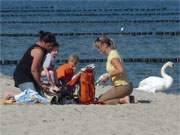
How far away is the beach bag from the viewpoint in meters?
12.7

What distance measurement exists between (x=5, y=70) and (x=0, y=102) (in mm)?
12040

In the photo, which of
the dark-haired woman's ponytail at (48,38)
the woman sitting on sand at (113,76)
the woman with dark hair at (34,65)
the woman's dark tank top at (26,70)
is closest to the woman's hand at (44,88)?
the woman with dark hair at (34,65)

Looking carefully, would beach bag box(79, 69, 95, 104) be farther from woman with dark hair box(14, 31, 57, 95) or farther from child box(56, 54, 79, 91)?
child box(56, 54, 79, 91)

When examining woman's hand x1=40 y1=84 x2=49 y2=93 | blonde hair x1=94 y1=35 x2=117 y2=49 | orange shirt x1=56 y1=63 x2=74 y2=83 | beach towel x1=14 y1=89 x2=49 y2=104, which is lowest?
beach towel x1=14 y1=89 x2=49 y2=104

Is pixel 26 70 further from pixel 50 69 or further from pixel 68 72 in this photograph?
pixel 68 72

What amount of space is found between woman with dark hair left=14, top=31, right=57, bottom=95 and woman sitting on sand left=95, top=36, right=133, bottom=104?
0.82 metres

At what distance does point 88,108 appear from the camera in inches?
471

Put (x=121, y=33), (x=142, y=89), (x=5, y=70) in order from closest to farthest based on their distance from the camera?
1. (x=142, y=89)
2. (x=5, y=70)
3. (x=121, y=33)

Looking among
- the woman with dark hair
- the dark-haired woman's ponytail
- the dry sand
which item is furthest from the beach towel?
the dark-haired woman's ponytail

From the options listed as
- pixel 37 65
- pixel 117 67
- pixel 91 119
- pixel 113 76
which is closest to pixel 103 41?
pixel 117 67

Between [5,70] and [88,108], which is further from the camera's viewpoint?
[5,70]

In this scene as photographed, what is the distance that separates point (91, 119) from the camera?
35.8ft

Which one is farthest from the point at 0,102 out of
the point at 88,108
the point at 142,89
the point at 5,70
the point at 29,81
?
the point at 5,70

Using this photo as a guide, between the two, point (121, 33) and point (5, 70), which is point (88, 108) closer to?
point (5, 70)
